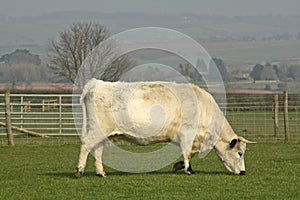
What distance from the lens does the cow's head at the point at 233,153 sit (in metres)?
14.2

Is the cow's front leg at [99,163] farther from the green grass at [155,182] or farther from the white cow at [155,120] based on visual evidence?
the green grass at [155,182]

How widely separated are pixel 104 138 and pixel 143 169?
1.54 metres

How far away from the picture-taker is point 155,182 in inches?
507

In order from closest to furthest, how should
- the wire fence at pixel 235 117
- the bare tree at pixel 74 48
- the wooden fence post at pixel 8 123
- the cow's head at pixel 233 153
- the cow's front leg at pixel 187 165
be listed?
1. the cow's front leg at pixel 187 165
2. the cow's head at pixel 233 153
3. the wooden fence post at pixel 8 123
4. the wire fence at pixel 235 117
5. the bare tree at pixel 74 48

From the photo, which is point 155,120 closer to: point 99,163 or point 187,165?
point 187,165

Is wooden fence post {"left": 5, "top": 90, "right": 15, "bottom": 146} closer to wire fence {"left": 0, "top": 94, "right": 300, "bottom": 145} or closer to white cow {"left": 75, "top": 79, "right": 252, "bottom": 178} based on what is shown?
wire fence {"left": 0, "top": 94, "right": 300, "bottom": 145}

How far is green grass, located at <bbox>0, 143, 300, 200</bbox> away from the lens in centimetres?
1148

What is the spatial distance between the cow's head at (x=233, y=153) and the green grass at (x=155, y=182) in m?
0.20

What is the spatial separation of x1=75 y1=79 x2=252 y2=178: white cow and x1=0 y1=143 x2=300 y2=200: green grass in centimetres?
43

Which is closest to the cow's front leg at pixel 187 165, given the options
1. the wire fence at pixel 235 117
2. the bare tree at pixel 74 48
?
the wire fence at pixel 235 117

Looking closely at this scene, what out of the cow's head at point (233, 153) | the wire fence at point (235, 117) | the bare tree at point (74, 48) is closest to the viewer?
the cow's head at point (233, 153)

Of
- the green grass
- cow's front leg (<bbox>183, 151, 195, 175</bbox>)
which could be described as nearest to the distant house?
the green grass

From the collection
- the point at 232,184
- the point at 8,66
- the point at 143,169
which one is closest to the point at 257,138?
the point at 143,169

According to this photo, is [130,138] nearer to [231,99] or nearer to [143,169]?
[143,169]
